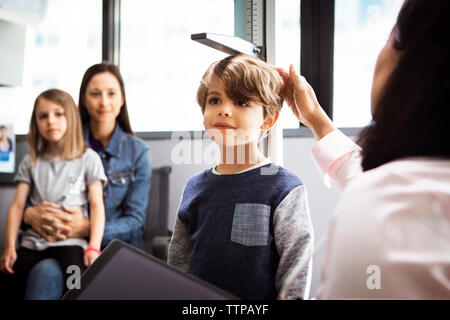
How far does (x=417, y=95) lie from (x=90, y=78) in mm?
1145

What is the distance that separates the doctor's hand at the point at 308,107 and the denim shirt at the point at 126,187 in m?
0.71

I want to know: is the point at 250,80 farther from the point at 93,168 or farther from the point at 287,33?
the point at 93,168

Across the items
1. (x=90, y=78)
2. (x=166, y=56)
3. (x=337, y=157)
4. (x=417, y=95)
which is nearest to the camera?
(x=417, y=95)

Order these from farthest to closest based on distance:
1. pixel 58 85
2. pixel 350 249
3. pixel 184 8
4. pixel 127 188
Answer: pixel 58 85 → pixel 127 188 → pixel 184 8 → pixel 350 249

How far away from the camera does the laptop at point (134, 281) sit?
32 cm

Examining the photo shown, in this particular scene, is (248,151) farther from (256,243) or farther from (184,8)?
(184,8)

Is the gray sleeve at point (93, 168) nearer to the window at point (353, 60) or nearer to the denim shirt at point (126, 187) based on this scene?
the denim shirt at point (126, 187)

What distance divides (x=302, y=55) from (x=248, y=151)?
6.1 inches

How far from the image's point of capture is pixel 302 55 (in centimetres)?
59

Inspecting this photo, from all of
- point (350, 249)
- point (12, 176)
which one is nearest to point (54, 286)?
point (12, 176)

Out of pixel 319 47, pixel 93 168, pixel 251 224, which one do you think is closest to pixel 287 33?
pixel 319 47

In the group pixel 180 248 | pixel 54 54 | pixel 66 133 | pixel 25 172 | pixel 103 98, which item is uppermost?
pixel 54 54

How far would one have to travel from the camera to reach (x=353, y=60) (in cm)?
62
